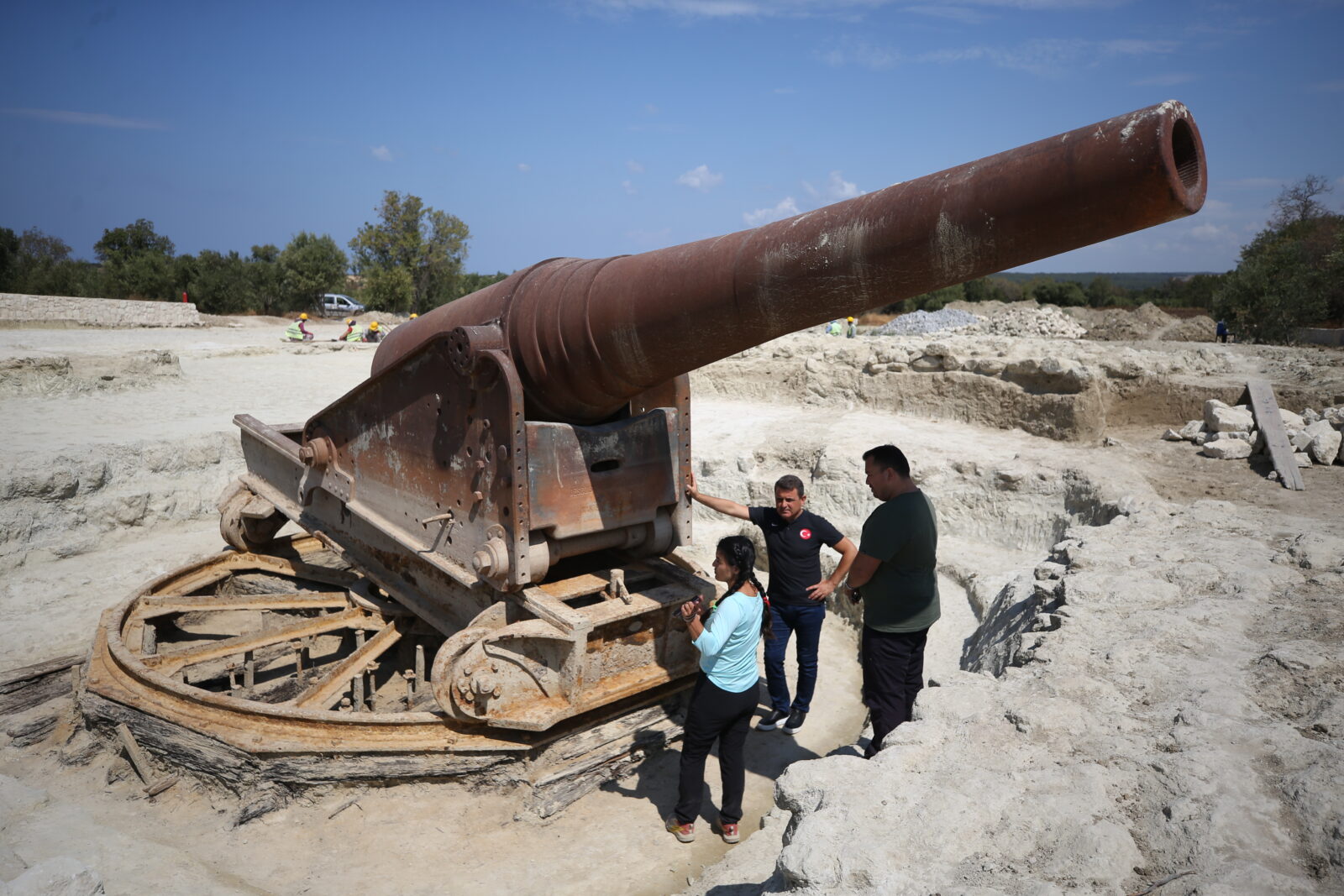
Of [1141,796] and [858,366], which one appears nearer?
[1141,796]

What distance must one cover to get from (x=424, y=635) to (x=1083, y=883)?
4452 mm

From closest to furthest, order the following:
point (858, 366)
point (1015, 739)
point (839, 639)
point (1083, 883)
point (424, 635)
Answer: point (1083, 883), point (1015, 739), point (424, 635), point (839, 639), point (858, 366)

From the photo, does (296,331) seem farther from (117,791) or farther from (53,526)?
(117,791)

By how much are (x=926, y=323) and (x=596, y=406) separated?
17.0 metres

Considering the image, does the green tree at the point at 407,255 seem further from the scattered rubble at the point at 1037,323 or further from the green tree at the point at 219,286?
the scattered rubble at the point at 1037,323

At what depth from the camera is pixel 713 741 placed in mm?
3693

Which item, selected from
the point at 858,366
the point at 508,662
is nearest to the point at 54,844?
the point at 508,662

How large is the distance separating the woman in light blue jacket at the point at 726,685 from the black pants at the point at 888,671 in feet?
1.73

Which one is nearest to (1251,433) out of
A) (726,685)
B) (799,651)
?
(799,651)

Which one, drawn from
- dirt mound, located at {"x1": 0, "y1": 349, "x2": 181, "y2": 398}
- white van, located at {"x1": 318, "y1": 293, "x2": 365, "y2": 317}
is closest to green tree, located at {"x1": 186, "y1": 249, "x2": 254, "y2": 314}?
white van, located at {"x1": 318, "y1": 293, "x2": 365, "y2": 317}

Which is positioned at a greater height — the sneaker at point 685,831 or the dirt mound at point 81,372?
the dirt mound at point 81,372

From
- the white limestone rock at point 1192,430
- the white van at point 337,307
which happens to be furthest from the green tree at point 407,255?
the white limestone rock at point 1192,430

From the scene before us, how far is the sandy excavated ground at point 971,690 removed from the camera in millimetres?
2176

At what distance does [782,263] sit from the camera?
281cm
